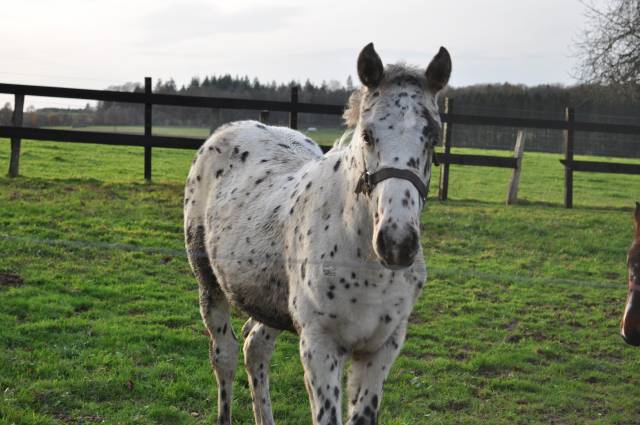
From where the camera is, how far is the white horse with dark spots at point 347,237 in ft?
8.38

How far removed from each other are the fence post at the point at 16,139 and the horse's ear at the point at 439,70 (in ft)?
34.5

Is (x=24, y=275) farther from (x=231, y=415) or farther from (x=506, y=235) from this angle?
(x=506, y=235)

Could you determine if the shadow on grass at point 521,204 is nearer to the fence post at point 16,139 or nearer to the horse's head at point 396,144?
the fence post at point 16,139

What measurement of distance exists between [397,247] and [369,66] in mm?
807

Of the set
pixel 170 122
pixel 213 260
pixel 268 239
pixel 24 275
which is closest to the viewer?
pixel 268 239

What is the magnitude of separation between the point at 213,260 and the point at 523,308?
4436mm

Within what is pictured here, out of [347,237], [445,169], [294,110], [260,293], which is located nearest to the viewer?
[347,237]

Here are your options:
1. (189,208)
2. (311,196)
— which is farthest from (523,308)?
(311,196)

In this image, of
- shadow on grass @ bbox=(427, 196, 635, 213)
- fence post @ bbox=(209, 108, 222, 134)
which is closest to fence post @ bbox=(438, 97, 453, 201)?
shadow on grass @ bbox=(427, 196, 635, 213)

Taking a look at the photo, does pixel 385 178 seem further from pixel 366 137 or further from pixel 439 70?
pixel 439 70

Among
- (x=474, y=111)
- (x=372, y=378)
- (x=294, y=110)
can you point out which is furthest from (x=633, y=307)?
(x=474, y=111)

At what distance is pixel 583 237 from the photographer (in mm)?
10758

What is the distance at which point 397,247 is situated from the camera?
2.37m

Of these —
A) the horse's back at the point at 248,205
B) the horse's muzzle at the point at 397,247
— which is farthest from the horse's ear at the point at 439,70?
the horse's back at the point at 248,205
